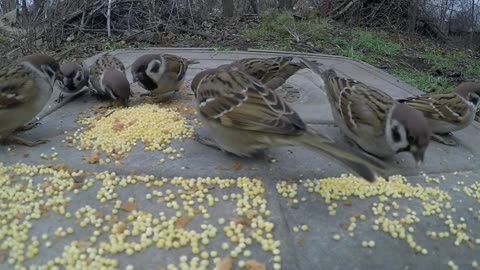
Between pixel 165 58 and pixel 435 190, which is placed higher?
pixel 165 58

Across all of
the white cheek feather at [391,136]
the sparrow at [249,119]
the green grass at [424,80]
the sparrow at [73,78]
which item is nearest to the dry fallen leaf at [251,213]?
the sparrow at [249,119]

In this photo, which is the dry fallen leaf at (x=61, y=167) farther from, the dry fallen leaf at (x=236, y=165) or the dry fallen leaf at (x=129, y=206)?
the dry fallen leaf at (x=236, y=165)

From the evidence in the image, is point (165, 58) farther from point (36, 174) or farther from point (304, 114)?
point (36, 174)

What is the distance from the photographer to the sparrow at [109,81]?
3795 mm

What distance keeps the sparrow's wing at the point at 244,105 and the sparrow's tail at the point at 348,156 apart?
0.11m

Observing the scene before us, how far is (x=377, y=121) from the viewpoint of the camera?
2.81 meters

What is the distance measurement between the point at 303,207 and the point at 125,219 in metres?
0.95

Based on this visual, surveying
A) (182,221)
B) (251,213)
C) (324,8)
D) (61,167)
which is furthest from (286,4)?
(182,221)

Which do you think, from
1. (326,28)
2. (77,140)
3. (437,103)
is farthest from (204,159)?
(326,28)

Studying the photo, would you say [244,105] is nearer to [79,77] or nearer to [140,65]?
[140,65]

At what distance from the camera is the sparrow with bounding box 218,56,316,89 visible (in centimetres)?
399

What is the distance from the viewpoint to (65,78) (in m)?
3.87

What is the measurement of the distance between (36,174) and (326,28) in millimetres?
7350

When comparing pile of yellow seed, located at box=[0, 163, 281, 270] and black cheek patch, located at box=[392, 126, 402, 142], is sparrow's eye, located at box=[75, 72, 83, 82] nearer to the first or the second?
pile of yellow seed, located at box=[0, 163, 281, 270]
